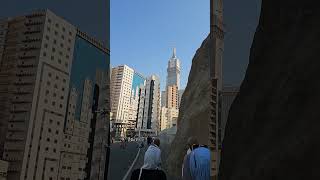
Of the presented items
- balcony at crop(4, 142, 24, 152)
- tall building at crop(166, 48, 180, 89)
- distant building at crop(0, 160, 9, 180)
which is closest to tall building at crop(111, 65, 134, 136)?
tall building at crop(166, 48, 180, 89)

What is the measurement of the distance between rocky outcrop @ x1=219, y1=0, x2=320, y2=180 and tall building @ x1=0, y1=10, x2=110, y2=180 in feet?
14.7

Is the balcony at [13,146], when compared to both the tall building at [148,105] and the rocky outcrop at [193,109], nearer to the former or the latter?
the rocky outcrop at [193,109]

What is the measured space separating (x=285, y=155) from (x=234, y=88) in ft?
20.5

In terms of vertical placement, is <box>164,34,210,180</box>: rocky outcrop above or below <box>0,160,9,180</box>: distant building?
above

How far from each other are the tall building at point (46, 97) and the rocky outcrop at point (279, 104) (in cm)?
448

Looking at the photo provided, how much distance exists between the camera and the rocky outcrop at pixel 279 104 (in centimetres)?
112

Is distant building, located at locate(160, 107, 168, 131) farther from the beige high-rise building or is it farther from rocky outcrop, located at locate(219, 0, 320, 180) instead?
rocky outcrop, located at locate(219, 0, 320, 180)

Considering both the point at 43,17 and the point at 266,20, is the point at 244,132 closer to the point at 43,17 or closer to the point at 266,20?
the point at 266,20

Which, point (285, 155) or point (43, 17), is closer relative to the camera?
point (285, 155)

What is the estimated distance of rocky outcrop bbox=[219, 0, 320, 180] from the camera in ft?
3.68

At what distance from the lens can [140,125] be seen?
270 ft

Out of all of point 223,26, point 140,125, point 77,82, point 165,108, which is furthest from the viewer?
point 165,108

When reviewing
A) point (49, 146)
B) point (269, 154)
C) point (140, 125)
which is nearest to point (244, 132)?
point (269, 154)

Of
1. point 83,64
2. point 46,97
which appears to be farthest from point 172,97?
point 46,97
